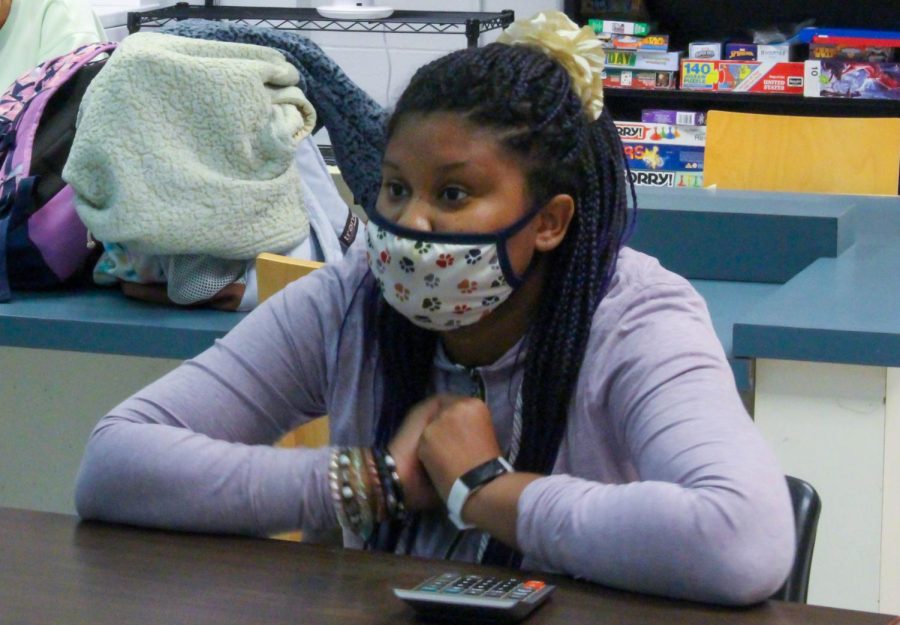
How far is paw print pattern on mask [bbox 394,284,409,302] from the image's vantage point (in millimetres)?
1128

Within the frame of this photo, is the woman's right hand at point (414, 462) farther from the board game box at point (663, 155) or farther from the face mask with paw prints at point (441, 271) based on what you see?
the board game box at point (663, 155)

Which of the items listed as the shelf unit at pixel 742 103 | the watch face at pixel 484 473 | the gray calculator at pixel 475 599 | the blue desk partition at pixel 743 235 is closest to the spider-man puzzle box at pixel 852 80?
the shelf unit at pixel 742 103

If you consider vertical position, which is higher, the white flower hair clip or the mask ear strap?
the white flower hair clip

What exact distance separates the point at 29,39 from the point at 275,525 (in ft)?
7.20

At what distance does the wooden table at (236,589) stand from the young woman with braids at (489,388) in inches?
1.2

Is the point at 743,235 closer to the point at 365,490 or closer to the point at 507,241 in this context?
the point at 507,241

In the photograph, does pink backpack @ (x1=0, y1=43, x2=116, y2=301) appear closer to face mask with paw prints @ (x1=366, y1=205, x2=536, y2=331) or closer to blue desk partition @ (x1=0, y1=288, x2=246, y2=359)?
blue desk partition @ (x1=0, y1=288, x2=246, y2=359)

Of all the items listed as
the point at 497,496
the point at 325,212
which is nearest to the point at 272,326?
the point at 497,496

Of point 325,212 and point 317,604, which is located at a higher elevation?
point 317,604

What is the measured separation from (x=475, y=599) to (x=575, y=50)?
54 cm

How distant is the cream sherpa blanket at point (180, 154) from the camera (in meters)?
1.93

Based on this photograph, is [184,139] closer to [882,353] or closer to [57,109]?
[57,109]

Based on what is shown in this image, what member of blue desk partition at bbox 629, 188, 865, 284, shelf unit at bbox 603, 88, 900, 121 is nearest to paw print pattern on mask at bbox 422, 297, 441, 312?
blue desk partition at bbox 629, 188, 865, 284

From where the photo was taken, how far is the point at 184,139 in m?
1.97
